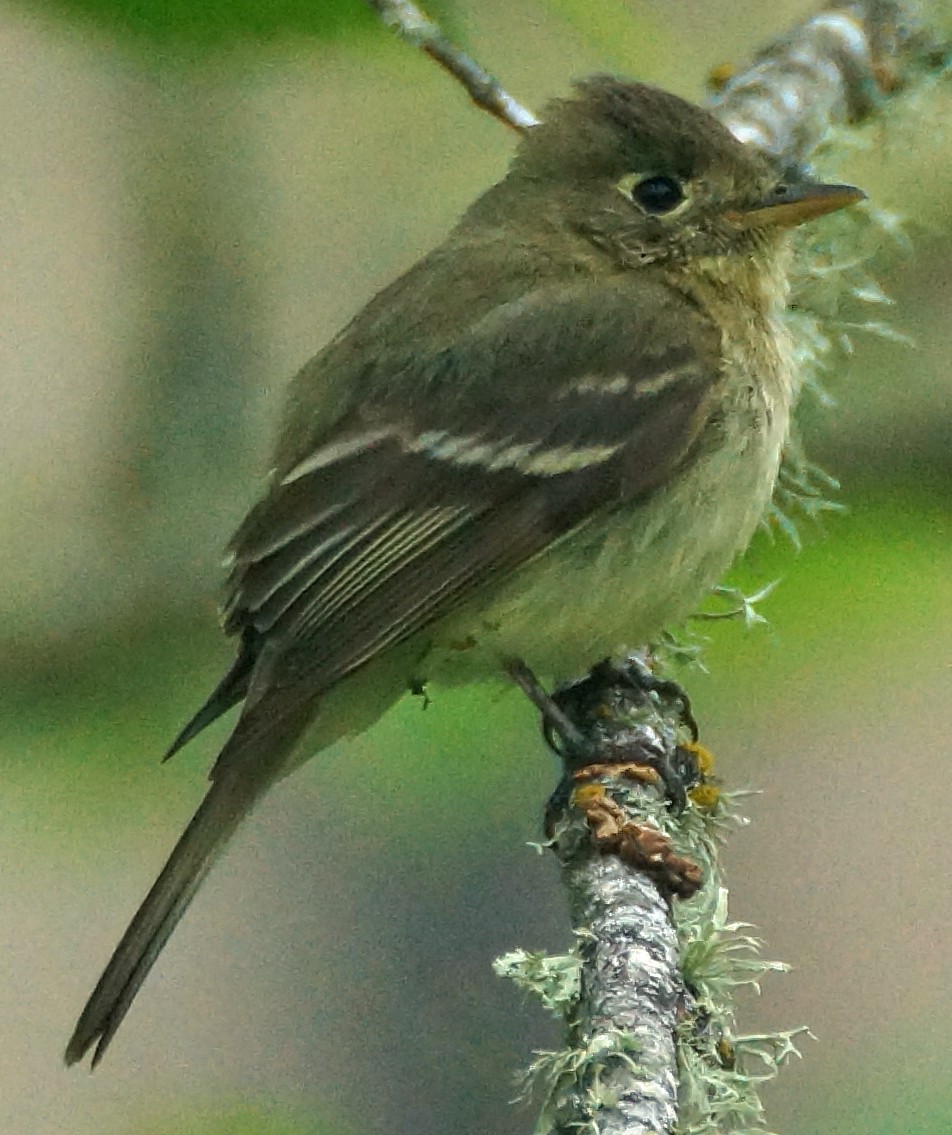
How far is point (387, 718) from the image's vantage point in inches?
140

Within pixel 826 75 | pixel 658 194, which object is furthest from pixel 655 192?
pixel 826 75

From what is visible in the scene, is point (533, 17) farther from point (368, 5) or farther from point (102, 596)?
point (102, 596)

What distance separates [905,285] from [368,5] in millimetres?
1530

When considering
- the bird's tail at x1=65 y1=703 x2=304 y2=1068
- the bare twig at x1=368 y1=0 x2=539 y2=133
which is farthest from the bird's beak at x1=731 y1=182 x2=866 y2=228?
the bird's tail at x1=65 y1=703 x2=304 y2=1068

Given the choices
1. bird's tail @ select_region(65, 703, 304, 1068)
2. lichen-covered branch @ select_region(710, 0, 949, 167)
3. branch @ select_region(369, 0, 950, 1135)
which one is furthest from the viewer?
lichen-covered branch @ select_region(710, 0, 949, 167)

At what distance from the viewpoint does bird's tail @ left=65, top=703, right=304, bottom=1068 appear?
3.06 m

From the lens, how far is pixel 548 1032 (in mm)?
4379

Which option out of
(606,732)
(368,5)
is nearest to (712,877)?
(606,732)

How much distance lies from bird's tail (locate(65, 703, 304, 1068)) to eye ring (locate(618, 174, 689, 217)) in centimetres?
126

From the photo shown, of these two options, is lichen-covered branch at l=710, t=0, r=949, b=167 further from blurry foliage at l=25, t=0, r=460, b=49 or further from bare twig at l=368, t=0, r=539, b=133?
blurry foliage at l=25, t=0, r=460, b=49

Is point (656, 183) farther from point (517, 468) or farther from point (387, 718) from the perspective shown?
point (387, 718)

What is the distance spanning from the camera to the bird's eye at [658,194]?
3625mm

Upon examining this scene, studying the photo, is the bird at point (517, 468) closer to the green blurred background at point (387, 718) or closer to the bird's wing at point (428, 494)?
the bird's wing at point (428, 494)

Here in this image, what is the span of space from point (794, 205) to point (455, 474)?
85cm
